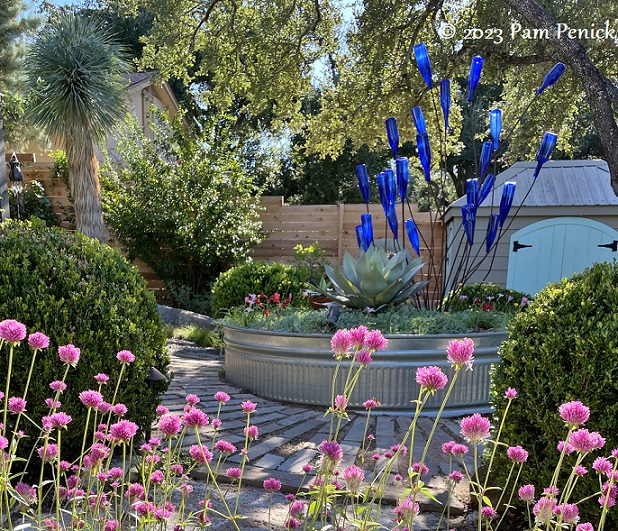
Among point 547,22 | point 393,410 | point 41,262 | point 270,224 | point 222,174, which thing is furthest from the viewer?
point 270,224

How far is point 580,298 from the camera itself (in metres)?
2.16

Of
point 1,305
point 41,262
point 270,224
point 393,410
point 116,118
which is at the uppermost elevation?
point 116,118

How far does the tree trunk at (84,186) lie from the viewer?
9258 millimetres

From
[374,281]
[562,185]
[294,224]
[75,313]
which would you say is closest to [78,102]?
[294,224]

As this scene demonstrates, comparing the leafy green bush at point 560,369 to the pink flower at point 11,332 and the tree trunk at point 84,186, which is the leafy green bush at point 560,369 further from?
the tree trunk at point 84,186

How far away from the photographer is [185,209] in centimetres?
994

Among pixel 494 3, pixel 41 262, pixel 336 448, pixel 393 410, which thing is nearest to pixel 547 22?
pixel 494 3

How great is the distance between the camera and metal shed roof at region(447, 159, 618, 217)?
720 cm

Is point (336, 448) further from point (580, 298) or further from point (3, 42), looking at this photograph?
point (3, 42)

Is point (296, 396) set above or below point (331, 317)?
below

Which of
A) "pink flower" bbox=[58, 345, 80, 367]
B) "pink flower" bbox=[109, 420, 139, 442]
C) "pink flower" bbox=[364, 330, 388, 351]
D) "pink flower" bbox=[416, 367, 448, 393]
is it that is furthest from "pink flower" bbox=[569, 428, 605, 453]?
"pink flower" bbox=[58, 345, 80, 367]

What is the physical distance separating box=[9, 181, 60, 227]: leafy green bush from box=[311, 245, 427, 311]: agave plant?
7.97 meters

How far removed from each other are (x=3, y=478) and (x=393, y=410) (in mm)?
2856

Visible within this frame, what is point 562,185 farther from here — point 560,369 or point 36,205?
point 36,205
